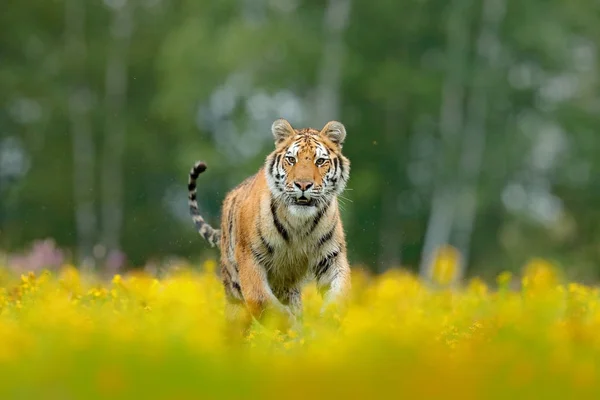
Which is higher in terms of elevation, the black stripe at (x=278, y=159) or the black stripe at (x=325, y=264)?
the black stripe at (x=278, y=159)

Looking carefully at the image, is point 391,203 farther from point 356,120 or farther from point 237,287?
point 237,287

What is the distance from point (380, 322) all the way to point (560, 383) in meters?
1.05

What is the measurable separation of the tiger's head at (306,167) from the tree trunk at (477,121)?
2057cm

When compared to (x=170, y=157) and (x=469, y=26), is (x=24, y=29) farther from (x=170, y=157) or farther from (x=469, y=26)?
(x=469, y=26)

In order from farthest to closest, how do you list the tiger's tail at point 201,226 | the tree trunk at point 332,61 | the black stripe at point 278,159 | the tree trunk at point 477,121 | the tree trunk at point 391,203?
the tree trunk at point 391,203
the tree trunk at point 477,121
the tree trunk at point 332,61
the tiger's tail at point 201,226
the black stripe at point 278,159

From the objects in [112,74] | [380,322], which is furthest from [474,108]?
[380,322]

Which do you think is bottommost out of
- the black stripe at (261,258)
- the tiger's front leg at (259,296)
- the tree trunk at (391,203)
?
the tiger's front leg at (259,296)

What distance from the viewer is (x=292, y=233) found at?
775cm

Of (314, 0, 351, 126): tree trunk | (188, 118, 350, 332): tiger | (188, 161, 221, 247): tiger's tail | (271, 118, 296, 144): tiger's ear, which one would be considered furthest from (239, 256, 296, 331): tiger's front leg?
(314, 0, 351, 126): tree trunk

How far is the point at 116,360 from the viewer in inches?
136

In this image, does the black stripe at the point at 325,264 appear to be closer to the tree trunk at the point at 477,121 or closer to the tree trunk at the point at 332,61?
the tree trunk at the point at 332,61

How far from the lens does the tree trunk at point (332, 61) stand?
2752 cm

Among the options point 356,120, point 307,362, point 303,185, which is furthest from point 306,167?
point 356,120

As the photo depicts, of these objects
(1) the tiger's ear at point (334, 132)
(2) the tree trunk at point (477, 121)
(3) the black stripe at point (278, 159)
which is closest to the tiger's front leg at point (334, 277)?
(3) the black stripe at point (278, 159)
